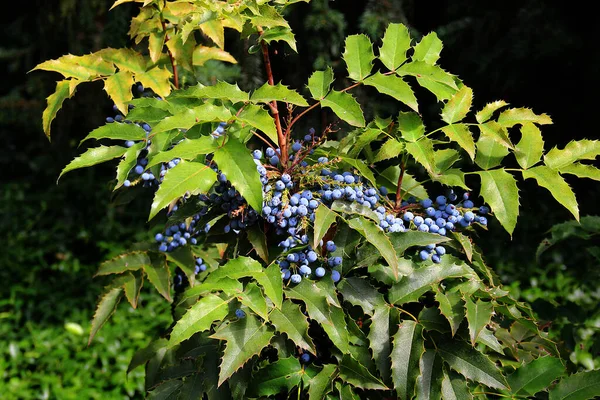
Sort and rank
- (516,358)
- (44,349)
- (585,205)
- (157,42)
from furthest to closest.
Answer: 1. (585,205)
2. (44,349)
3. (157,42)
4. (516,358)

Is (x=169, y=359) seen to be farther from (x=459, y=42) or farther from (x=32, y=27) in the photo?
(x=32, y=27)

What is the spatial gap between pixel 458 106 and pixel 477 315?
399 millimetres

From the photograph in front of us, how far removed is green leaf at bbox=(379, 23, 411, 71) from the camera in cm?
132

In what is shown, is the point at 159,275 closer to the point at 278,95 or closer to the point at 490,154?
the point at 278,95

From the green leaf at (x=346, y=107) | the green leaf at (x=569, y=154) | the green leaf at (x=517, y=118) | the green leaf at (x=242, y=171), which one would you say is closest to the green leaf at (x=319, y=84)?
the green leaf at (x=346, y=107)

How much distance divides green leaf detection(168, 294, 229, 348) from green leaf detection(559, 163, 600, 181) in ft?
2.32

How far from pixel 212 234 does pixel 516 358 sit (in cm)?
75

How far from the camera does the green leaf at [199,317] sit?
108cm

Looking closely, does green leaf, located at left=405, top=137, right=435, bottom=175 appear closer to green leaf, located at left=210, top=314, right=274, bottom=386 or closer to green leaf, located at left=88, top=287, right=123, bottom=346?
green leaf, located at left=210, top=314, right=274, bottom=386

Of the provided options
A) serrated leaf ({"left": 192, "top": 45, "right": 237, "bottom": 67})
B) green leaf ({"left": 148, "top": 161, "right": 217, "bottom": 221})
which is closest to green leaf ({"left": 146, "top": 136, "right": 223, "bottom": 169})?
green leaf ({"left": 148, "top": 161, "right": 217, "bottom": 221})

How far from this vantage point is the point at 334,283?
1263mm

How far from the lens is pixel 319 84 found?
1276 millimetres

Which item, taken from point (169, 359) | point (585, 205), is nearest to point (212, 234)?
point (169, 359)

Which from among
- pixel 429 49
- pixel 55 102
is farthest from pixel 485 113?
pixel 55 102
